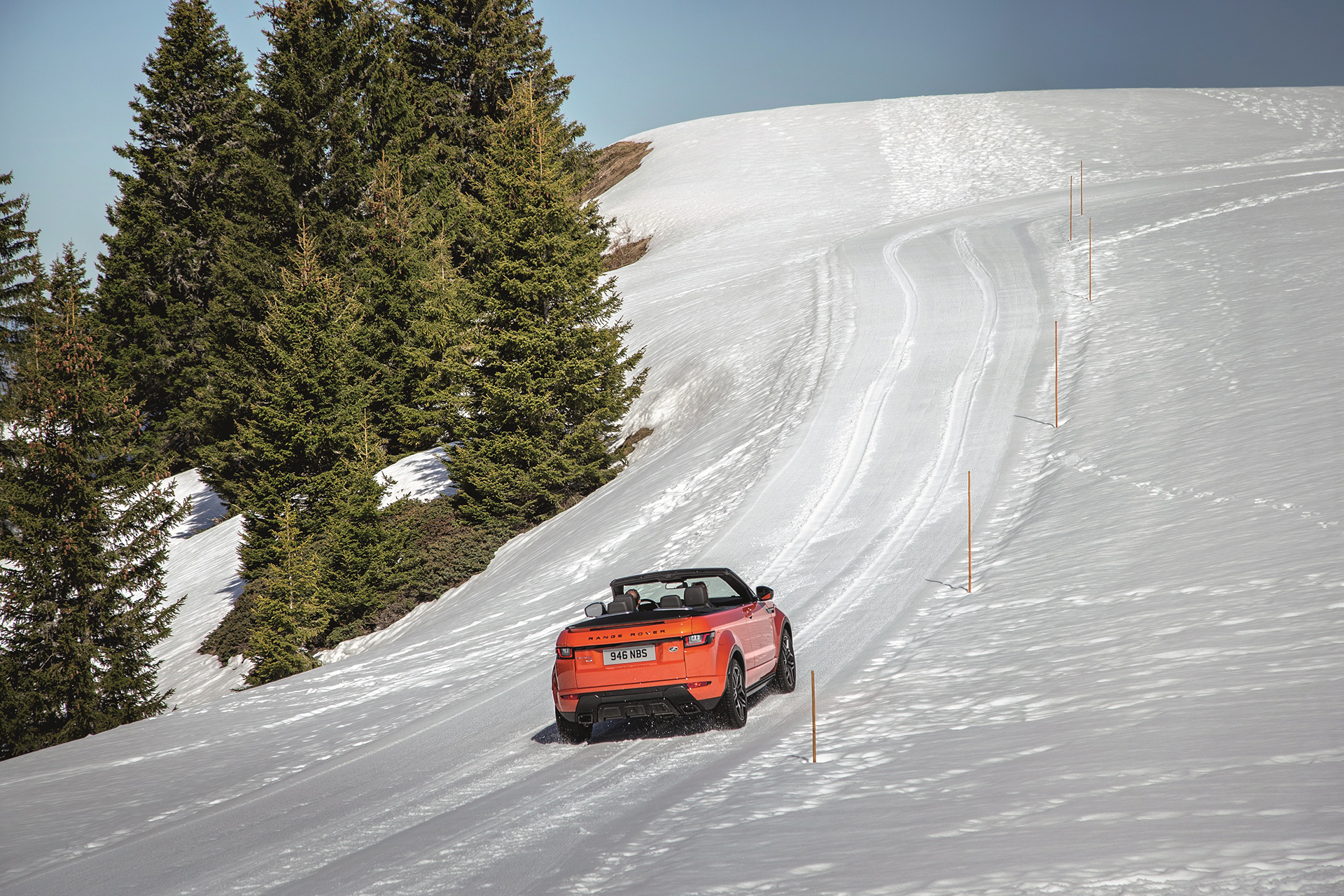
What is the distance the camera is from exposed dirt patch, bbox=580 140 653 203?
2670 inches

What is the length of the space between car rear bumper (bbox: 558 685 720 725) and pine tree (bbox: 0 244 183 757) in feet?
56.2

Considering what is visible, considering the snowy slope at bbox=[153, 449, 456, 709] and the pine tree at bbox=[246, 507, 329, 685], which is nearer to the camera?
the pine tree at bbox=[246, 507, 329, 685]

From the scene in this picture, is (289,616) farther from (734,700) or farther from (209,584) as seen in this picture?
(734,700)

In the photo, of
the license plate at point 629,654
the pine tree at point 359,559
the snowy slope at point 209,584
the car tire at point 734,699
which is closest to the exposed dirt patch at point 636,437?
the snowy slope at point 209,584

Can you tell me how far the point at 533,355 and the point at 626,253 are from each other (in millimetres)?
31303

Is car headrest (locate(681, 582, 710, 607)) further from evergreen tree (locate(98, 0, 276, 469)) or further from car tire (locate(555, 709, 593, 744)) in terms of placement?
evergreen tree (locate(98, 0, 276, 469))

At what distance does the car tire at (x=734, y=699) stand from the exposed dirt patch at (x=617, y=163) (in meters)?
58.3

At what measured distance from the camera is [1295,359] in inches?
760

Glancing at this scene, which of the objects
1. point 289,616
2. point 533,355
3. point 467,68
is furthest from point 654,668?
point 467,68

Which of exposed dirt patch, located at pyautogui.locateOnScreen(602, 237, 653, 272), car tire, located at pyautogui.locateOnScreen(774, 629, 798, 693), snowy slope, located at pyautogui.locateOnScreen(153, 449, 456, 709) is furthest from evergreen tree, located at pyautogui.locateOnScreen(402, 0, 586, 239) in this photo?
car tire, located at pyautogui.locateOnScreen(774, 629, 798, 693)

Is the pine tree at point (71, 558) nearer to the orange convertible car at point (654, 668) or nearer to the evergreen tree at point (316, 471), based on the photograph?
the evergreen tree at point (316, 471)

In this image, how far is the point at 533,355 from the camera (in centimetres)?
2527

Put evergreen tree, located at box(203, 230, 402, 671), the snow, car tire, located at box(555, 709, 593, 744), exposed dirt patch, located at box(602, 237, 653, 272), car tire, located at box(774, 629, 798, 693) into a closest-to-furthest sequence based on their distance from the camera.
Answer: car tire, located at box(555, 709, 593, 744) < car tire, located at box(774, 629, 798, 693) < evergreen tree, located at box(203, 230, 402, 671) < the snow < exposed dirt patch, located at box(602, 237, 653, 272)

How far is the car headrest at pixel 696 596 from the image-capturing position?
962 cm
